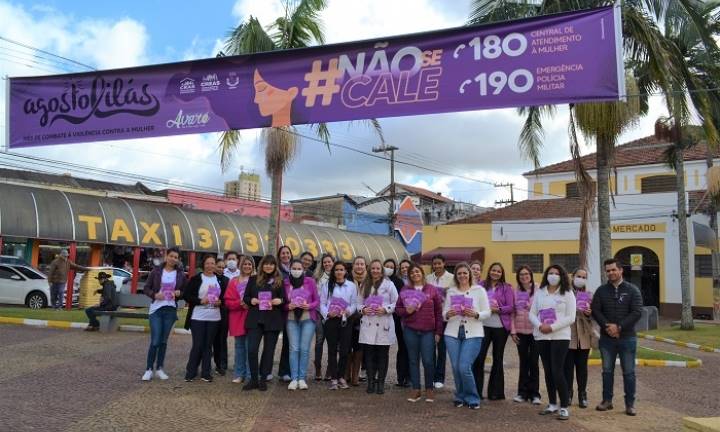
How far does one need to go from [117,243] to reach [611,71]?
22.4 metres

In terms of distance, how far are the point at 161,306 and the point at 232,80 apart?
11.1 ft

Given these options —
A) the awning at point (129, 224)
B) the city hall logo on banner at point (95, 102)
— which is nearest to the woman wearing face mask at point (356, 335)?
the city hall logo on banner at point (95, 102)

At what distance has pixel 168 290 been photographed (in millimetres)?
8414

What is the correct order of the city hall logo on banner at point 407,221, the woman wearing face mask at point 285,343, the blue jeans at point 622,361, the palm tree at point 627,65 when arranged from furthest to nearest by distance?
the city hall logo on banner at point 407,221 → the palm tree at point 627,65 → the woman wearing face mask at point 285,343 → the blue jeans at point 622,361

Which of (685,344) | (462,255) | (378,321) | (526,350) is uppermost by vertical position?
(462,255)

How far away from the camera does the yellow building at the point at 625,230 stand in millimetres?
26859

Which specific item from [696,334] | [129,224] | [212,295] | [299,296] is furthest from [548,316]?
[129,224]

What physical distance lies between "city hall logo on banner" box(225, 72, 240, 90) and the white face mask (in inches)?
173

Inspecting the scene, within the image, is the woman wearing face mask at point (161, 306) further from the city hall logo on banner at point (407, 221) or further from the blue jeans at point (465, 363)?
the city hall logo on banner at point (407, 221)

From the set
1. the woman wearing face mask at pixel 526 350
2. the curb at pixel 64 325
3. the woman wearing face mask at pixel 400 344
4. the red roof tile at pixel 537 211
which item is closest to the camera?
the woman wearing face mask at pixel 526 350

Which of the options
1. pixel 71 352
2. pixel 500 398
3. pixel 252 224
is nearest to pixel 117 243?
pixel 252 224

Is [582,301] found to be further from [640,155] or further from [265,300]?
[640,155]

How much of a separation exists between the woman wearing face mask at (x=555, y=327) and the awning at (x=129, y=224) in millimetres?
20144

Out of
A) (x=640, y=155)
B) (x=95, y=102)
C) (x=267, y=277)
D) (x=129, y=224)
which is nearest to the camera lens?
(x=95, y=102)
